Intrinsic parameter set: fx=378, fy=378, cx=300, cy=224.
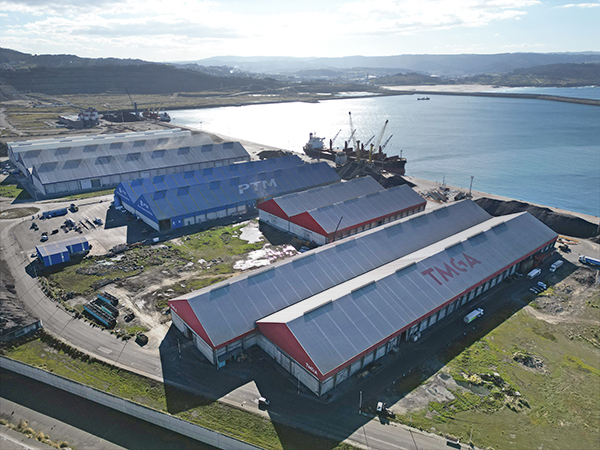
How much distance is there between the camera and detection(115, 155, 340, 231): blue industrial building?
8375 cm

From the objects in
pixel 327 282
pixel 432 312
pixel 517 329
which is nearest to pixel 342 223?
pixel 327 282

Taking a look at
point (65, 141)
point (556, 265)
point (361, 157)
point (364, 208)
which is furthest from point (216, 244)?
point (65, 141)

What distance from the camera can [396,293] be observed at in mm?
50969

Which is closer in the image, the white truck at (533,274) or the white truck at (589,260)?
the white truck at (533,274)

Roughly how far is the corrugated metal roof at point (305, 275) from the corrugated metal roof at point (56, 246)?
3328 centimetres

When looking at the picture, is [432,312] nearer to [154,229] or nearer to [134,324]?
[134,324]

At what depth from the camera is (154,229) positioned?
82188mm

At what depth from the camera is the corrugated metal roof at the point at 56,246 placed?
219 ft

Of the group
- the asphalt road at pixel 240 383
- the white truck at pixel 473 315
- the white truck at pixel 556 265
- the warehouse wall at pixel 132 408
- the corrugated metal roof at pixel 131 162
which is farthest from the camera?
the corrugated metal roof at pixel 131 162

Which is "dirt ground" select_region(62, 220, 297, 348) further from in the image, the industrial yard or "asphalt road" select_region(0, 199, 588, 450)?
"asphalt road" select_region(0, 199, 588, 450)

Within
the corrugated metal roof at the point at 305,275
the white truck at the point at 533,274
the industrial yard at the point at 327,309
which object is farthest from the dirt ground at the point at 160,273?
the white truck at the point at 533,274

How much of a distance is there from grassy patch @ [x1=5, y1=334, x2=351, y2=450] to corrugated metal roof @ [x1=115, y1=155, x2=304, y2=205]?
47115 millimetres

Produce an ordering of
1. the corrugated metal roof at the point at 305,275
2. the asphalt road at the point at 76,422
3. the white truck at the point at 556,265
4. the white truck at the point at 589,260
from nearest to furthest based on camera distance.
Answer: the asphalt road at the point at 76,422 → the corrugated metal roof at the point at 305,275 → the white truck at the point at 556,265 → the white truck at the point at 589,260

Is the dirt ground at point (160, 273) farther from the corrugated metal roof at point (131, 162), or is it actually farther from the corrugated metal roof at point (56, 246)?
the corrugated metal roof at point (131, 162)
